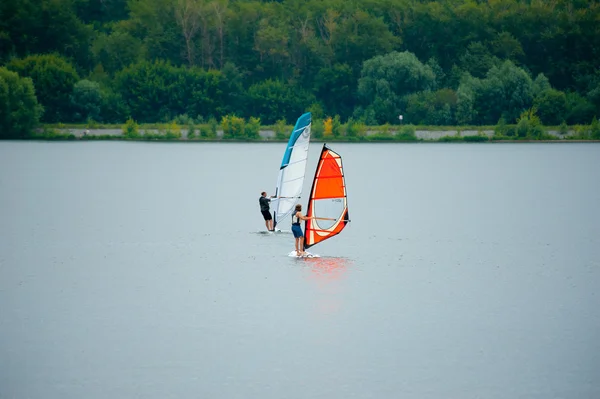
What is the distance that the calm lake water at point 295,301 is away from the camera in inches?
729

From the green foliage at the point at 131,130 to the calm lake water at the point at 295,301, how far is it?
50.5 metres

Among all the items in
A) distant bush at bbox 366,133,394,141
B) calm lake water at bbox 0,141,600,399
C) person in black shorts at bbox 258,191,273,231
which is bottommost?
distant bush at bbox 366,133,394,141

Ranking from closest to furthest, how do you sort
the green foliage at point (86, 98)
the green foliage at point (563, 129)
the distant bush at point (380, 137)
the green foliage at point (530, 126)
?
the green foliage at point (563, 129) → the green foliage at point (530, 126) → the distant bush at point (380, 137) → the green foliage at point (86, 98)

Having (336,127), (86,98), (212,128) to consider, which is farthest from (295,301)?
(86,98)

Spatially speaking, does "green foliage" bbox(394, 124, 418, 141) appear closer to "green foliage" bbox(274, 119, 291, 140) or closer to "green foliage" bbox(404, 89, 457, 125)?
"green foliage" bbox(404, 89, 457, 125)

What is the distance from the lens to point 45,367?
19.0 metres

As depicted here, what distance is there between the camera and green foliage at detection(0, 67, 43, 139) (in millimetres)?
95812

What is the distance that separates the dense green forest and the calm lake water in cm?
4892

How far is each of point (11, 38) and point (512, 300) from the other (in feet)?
315

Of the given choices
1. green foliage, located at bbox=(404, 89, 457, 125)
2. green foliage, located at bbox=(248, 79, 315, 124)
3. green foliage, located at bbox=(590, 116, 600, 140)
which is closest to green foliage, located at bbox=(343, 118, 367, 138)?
green foliage, located at bbox=(404, 89, 457, 125)

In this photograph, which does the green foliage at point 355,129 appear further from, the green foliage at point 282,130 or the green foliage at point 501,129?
the green foliage at point 501,129

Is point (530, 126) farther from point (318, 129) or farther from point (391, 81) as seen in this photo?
point (318, 129)

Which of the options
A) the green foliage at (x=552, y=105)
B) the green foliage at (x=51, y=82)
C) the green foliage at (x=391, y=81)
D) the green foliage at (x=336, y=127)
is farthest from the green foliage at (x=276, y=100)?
the green foliage at (x=552, y=105)

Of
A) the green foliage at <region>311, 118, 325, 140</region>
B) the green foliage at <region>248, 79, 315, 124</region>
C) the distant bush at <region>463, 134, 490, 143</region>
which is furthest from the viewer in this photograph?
the green foliage at <region>248, 79, 315, 124</region>
